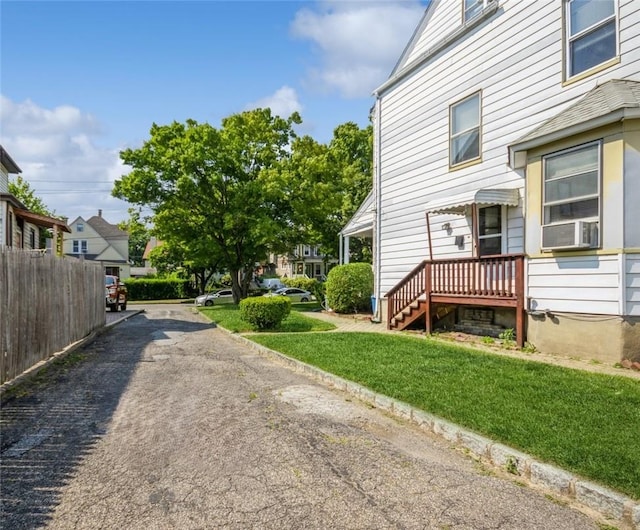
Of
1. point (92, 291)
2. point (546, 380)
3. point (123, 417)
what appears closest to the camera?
point (123, 417)

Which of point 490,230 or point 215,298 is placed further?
point 215,298

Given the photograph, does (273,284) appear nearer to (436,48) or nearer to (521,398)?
(436,48)

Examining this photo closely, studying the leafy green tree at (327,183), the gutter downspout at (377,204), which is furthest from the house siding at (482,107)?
the leafy green tree at (327,183)

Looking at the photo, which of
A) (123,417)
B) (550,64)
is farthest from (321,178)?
(123,417)

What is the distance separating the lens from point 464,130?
437 inches

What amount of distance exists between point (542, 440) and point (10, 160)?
86.2ft

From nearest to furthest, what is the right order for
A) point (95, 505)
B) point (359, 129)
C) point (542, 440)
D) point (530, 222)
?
1. point (95, 505)
2. point (542, 440)
3. point (530, 222)
4. point (359, 129)

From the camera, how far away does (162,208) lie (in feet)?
79.0

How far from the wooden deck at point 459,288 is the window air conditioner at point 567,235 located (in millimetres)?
677

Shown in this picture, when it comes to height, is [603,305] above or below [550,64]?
below

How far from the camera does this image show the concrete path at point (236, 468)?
299 cm

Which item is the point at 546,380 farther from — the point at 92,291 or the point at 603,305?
the point at 92,291

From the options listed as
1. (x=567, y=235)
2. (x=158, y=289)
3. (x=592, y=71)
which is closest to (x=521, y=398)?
(x=567, y=235)

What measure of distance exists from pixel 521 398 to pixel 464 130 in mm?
7622
